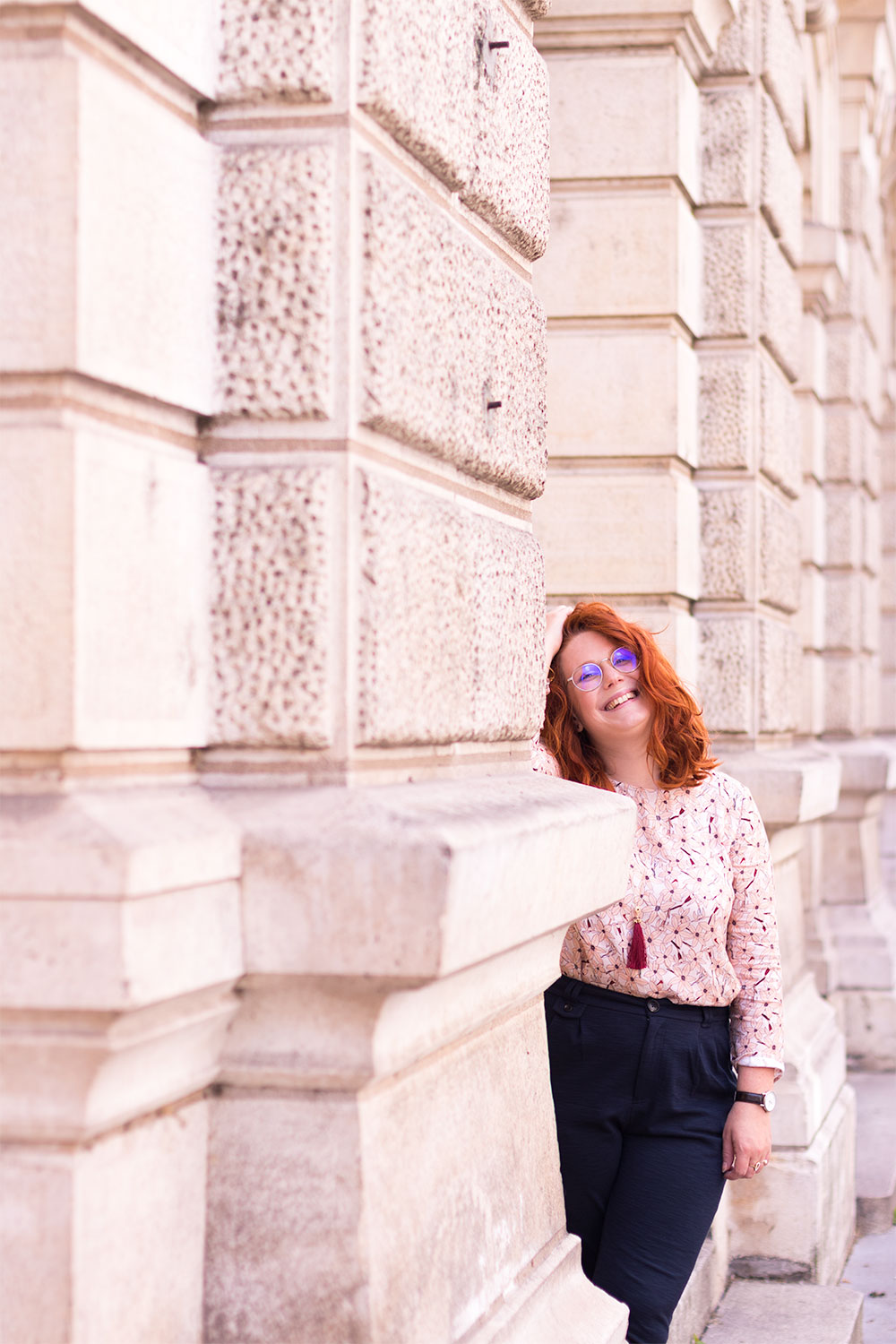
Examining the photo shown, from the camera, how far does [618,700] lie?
4047mm

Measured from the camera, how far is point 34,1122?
6.50 ft

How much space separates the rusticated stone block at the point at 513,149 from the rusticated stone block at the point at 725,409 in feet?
9.36

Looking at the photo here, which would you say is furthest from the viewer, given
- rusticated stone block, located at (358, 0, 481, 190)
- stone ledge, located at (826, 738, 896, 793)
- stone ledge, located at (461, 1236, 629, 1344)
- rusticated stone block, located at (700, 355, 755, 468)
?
stone ledge, located at (826, 738, 896, 793)

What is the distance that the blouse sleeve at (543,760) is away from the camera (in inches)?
158

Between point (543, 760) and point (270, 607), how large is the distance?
1.81 m

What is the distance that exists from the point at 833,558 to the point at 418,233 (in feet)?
26.5

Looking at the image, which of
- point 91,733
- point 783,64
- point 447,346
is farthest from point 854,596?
point 91,733

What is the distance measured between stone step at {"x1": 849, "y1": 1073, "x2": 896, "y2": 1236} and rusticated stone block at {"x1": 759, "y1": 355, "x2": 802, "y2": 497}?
2.47 metres

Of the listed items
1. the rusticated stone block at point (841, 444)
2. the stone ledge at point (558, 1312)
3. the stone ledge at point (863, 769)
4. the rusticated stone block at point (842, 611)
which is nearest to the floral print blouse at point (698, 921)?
the stone ledge at point (558, 1312)

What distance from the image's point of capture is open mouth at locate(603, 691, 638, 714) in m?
4.04

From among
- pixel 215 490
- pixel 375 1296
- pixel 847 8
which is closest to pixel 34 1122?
pixel 375 1296

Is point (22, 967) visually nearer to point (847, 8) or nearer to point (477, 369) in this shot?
point (477, 369)

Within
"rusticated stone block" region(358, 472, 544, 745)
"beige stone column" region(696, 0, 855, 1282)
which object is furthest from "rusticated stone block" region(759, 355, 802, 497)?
"rusticated stone block" region(358, 472, 544, 745)

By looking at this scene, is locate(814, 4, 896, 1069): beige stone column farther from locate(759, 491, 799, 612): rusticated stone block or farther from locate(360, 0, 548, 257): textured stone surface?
locate(360, 0, 548, 257): textured stone surface
